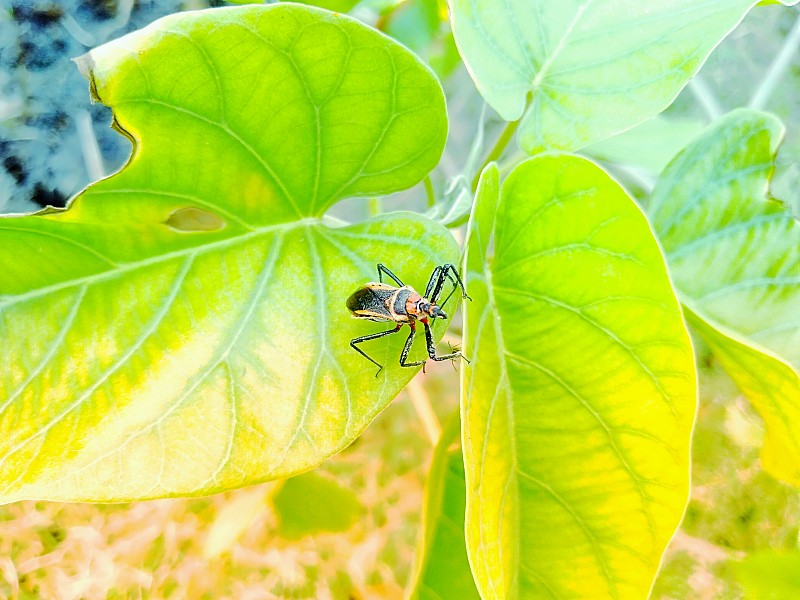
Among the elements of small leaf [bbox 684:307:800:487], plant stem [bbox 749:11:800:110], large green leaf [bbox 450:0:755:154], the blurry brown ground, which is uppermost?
large green leaf [bbox 450:0:755:154]

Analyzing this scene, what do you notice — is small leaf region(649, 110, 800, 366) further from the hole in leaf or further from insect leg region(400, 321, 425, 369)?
the hole in leaf

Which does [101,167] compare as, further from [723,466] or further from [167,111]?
[723,466]

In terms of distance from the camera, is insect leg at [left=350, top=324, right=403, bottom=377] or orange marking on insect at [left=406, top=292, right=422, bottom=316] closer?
insect leg at [left=350, top=324, right=403, bottom=377]

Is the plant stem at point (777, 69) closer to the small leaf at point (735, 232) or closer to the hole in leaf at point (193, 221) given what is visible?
the small leaf at point (735, 232)

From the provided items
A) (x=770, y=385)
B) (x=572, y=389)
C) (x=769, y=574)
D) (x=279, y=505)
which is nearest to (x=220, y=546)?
(x=279, y=505)

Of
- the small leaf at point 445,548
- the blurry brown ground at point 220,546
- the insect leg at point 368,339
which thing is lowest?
the blurry brown ground at point 220,546

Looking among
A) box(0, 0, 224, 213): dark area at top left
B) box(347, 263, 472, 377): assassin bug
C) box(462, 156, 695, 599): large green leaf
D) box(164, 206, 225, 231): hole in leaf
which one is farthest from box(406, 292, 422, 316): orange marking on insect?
box(0, 0, 224, 213): dark area at top left

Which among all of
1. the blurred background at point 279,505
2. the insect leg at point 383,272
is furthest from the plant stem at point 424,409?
the insect leg at point 383,272

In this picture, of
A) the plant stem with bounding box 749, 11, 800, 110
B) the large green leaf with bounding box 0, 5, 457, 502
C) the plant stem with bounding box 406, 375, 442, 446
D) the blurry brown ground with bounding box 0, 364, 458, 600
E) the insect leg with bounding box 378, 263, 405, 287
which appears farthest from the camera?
the plant stem with bounding box 749, 11, 800, 110
